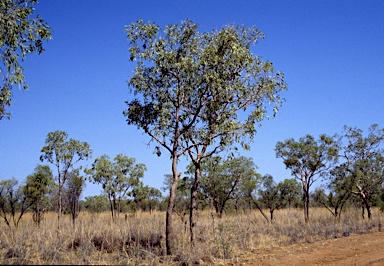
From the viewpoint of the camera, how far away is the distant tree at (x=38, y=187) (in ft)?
84.9

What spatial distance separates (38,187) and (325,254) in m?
21.5

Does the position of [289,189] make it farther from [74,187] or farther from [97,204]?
[97,204]

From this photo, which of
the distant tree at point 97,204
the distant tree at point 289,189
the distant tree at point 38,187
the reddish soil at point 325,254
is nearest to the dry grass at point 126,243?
the reddish soil at point 325,254

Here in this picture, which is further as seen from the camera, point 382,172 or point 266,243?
point 382,172

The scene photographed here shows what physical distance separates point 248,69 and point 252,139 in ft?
9.66

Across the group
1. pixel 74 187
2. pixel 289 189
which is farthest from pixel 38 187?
pixel 289 189

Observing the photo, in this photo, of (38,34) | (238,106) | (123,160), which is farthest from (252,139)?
(123,160)

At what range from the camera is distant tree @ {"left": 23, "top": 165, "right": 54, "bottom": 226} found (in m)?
25.9

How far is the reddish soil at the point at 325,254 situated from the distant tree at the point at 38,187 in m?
18.5

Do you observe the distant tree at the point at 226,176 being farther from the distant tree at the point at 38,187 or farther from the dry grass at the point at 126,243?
the distant tree at the point at 38,187

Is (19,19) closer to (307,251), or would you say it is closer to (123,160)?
(307,251)

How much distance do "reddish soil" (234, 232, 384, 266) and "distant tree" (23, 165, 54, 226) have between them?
18.5 m

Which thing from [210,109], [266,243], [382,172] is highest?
[210,109]

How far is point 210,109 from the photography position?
43.9ft
